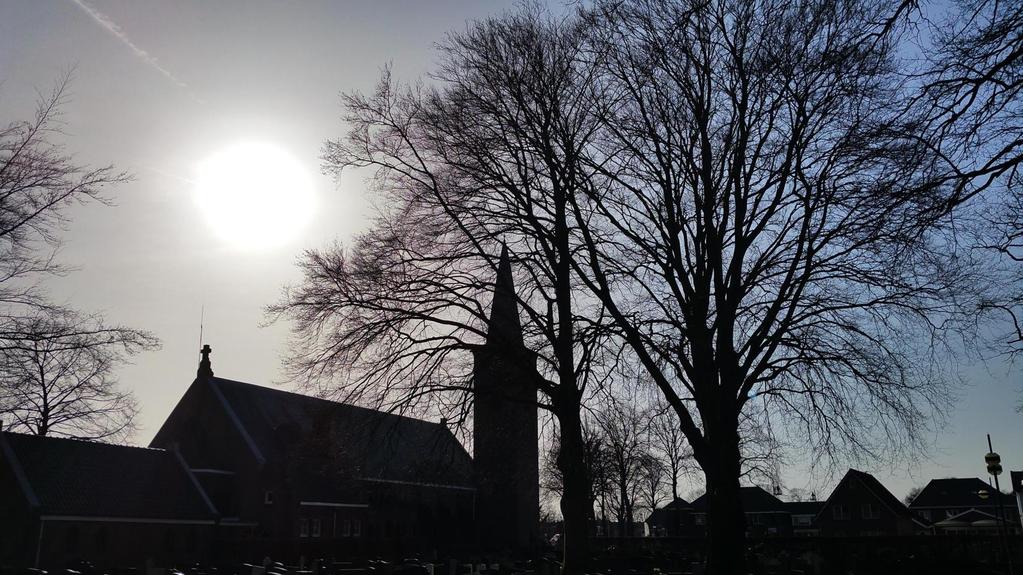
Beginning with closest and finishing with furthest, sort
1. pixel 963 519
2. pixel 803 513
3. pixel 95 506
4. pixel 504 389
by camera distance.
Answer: pixel 504 389, pixel 95 506, pixel 963 519, pixel 803 513

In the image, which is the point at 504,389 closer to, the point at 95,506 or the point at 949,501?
the point at 95,506

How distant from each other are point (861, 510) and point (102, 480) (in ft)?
195

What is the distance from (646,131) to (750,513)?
74596mm

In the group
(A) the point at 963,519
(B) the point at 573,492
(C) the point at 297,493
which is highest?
(C) the point at 297,493

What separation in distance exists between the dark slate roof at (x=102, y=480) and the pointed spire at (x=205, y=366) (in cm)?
695

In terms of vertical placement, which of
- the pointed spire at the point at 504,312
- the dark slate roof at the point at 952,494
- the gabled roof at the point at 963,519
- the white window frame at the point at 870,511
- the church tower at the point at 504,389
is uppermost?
the pointed spire at the point at 504,312

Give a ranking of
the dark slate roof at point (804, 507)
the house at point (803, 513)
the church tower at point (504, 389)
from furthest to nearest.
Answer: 1. the dark slate roof at point (804, 507)
2. the house at point (803, 513)
3. the church tower at point (504, 389)

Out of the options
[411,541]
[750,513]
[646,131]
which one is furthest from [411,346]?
[750,513]

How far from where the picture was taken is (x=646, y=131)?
16.1 m

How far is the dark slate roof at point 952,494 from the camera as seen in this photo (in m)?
75.5

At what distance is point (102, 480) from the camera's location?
3556cm

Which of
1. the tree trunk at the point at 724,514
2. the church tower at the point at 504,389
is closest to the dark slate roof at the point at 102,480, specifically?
the church tower at the point at 504,389

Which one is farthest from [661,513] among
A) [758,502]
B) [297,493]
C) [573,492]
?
[573,492]

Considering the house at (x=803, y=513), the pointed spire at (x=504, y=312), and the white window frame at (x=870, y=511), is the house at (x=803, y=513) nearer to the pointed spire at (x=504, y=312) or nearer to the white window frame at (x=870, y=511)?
the white window frame at (x=870, y=511)
